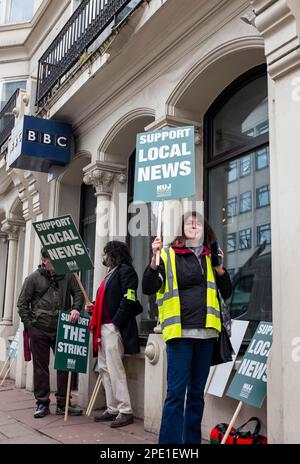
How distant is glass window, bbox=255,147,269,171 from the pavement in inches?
108

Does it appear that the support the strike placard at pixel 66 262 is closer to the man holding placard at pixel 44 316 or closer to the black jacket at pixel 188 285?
the man holding placard at pixel 44 316

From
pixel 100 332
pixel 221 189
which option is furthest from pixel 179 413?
pixel 221 189

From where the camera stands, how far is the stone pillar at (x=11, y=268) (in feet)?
35.2

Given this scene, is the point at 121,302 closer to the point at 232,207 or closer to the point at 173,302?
the point at 232,207

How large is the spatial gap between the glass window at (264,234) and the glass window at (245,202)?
A: 279 millimetres

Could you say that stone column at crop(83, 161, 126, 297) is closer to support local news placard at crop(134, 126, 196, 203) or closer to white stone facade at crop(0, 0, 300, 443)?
white stone facade at crop(0, 0, 300, 443)

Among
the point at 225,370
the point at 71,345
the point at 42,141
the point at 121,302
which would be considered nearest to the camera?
the point at 225,370

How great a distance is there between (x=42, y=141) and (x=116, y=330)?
3405mm

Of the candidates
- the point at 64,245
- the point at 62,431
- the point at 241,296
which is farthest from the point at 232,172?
the point at 62,431

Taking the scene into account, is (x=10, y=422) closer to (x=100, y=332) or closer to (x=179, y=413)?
(x=100, y=332)

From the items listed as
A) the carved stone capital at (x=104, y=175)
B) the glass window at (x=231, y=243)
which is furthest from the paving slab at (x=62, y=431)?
the carved stone capital at (x=104, y=175)

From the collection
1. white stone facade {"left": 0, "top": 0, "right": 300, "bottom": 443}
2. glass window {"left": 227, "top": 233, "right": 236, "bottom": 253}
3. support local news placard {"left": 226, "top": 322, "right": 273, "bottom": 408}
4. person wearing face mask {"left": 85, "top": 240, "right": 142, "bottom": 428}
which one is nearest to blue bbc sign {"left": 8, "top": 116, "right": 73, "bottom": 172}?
white stone facade {"left": 0, "top": 0, "right": 300, "bottom": 443}

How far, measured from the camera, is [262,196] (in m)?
4.91

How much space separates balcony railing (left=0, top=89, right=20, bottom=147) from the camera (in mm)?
10658
